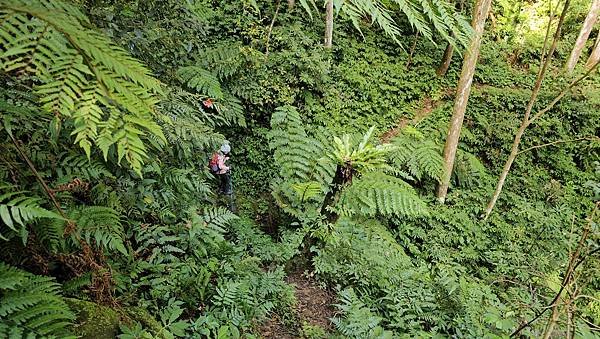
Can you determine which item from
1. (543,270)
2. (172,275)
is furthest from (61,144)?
(543,270)

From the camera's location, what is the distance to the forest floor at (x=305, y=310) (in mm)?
3123

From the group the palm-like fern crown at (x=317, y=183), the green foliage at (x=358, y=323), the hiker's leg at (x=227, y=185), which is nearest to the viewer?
the green foliage at (x=358, y=323)

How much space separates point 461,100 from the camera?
212 inches

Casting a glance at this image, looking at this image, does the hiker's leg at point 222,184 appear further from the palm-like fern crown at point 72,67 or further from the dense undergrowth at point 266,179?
the palm-like fern crown at point 72,67

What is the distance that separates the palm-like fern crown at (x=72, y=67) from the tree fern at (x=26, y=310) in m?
1.04

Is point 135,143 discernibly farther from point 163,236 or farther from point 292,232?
point 292,232

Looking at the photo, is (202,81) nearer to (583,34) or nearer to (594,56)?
(583,34)

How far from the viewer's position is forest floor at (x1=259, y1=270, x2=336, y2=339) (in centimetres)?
312

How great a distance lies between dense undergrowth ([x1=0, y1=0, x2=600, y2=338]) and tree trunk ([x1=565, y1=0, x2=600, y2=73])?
36cm

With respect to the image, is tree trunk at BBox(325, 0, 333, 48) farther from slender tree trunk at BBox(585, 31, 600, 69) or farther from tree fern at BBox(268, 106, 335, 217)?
slender tree trunk at BBox(585, 31, 600, 69)

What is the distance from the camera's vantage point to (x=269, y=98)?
5602 mm

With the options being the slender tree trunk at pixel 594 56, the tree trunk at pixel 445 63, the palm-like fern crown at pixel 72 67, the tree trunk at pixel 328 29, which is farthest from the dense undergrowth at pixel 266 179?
the slender tree trunk at pixel 594 56

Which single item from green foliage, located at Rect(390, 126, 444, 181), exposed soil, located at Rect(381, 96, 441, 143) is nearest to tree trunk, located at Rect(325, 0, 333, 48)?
exposed soil, located at Rect(381, 96, 441, 143)

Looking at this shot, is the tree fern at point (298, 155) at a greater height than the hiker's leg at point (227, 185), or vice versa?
the tree fern at point (298, 155)
